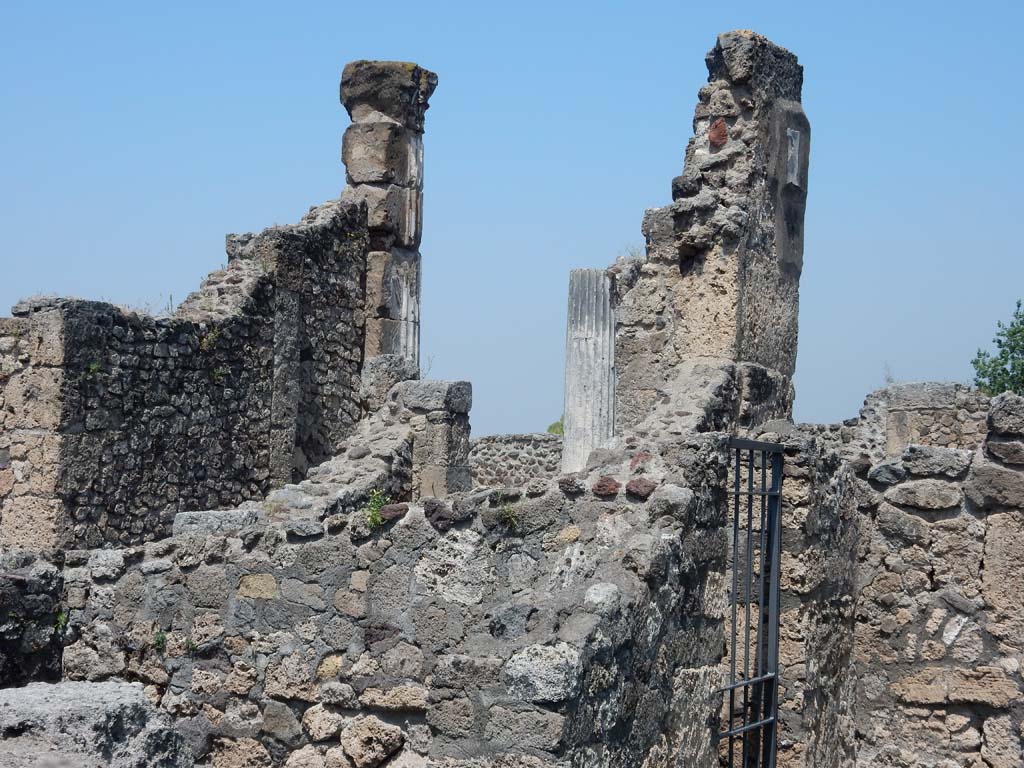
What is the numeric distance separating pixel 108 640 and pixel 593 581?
8.18 ft

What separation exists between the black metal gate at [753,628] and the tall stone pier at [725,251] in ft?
8.00

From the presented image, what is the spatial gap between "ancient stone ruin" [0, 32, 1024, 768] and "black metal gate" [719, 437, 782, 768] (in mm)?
20

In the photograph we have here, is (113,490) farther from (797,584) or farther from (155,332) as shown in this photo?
(797,584)

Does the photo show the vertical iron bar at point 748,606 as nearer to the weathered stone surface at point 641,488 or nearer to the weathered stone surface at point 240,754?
the weathered stone surface at point 641,488

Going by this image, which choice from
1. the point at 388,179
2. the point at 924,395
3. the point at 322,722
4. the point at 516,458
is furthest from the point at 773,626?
the point at 516,458

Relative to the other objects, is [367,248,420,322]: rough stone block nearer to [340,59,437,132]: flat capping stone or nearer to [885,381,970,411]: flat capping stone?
[340,59,437,132]: flat capping stone

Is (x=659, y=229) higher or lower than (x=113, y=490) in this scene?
higher

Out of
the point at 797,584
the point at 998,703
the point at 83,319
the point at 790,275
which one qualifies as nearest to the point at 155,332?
the point at 83,319

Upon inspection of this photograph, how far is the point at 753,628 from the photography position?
7.23m

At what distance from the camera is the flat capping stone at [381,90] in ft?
46.6

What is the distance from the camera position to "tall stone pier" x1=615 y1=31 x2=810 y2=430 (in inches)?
385

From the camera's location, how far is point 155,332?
34.9 feet

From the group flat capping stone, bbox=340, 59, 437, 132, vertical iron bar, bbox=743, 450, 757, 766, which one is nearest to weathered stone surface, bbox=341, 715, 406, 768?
vertical iron bar, bbox=743, 450, 757, 766

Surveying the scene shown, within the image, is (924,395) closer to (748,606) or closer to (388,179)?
(388,179)
